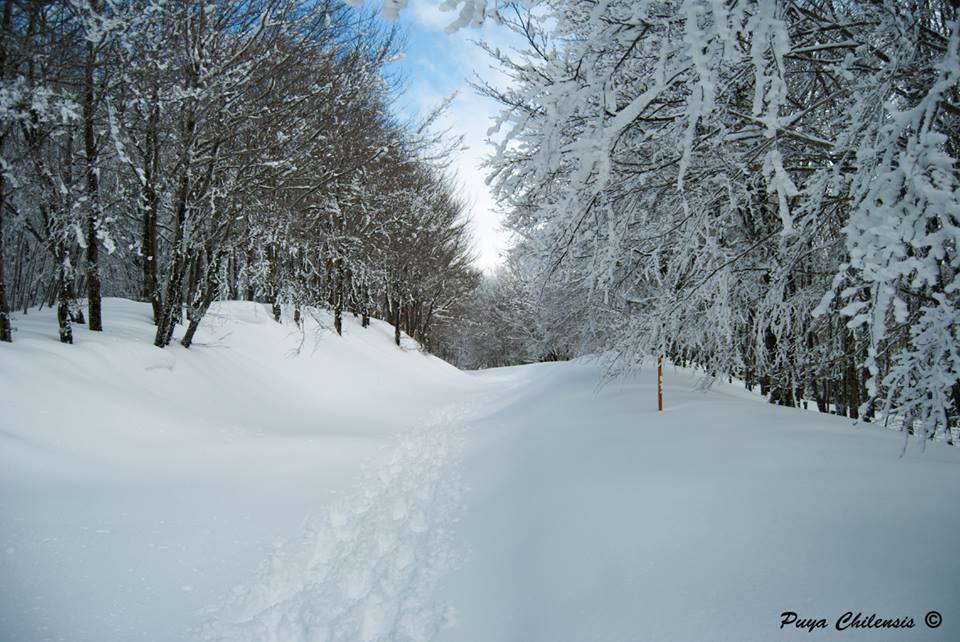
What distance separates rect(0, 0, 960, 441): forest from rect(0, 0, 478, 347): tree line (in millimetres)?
46

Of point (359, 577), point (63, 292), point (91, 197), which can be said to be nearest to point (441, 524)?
point (359, 577)

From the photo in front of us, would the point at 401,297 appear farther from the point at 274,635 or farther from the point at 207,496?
the point at 274,635

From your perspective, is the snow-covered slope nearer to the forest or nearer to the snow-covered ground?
the snow-covered ground

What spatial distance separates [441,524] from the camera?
3.81 m

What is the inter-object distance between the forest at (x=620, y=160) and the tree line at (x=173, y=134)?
1.8 inches

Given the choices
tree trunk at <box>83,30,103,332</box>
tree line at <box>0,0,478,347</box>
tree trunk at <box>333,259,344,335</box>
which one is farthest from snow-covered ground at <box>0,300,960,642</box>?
tree trunk at <box>333,259,344,335</box>

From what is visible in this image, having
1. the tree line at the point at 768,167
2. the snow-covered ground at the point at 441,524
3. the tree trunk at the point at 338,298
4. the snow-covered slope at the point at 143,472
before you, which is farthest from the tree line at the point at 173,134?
the tree trunk at the point at 338,298

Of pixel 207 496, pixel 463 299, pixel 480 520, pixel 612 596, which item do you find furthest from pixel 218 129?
pixel 463 299

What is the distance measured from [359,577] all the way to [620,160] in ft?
12.1

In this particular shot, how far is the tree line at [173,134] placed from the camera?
448 cm

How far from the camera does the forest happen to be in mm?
1872

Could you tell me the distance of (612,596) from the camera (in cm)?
229

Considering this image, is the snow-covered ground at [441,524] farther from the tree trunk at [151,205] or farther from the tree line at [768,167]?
the tree trunk at [151,205]

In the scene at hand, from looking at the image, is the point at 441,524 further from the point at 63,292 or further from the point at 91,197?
the point at 91,197
